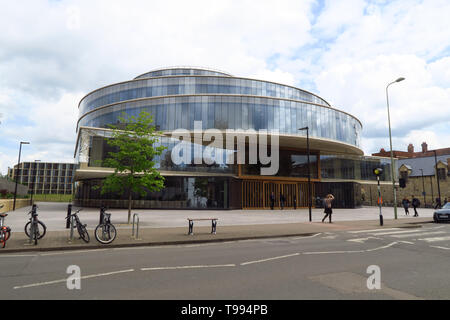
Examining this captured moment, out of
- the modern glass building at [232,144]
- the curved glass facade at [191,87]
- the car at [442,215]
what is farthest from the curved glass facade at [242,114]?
the car at [442,215]

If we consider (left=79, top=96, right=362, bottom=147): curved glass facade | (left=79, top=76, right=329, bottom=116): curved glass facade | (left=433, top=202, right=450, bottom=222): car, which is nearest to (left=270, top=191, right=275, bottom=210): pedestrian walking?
(left=79, top=96, right=362, bottom=147): curved glass facade

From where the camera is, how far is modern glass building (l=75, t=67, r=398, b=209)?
32656 mm

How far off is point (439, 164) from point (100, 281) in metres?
68.7

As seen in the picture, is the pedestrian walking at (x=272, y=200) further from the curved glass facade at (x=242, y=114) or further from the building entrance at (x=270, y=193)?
the curved glass facade at (x=242, y=114)

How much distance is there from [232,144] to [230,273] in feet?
112

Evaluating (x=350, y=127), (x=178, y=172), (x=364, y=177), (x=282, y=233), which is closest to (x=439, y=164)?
(x=364, y=177)

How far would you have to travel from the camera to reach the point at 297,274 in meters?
5.89

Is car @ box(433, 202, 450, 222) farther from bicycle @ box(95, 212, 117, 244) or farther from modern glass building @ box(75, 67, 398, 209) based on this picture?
bicycle @ box(95, 212, 117, 244)

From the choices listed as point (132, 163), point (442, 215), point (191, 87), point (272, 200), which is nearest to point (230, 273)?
point (132, 163)

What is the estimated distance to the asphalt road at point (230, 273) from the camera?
15.3 ft

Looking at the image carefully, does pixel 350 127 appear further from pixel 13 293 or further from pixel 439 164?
pixel 13 293

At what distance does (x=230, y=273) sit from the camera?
19.5 feet

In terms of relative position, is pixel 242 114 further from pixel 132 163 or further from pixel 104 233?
pixel 104 233

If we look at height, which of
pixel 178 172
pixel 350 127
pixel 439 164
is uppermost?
pixel 350 127
